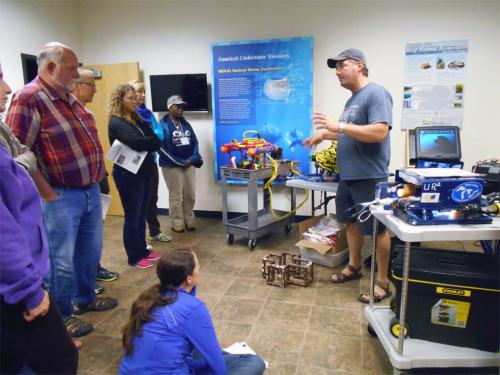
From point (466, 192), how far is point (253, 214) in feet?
6.95

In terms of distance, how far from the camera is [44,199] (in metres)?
1.85

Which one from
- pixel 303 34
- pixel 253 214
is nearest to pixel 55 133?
pixel 253 214

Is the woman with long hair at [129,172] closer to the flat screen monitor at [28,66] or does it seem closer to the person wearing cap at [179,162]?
the person wearing cap at [179,162]

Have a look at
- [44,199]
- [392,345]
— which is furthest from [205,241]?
[392,345]

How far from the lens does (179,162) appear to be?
13.1ft

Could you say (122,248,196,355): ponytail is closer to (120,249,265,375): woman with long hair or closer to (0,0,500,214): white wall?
(120,249,265,375): woman with long hair

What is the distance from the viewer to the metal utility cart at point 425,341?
4.82 ft

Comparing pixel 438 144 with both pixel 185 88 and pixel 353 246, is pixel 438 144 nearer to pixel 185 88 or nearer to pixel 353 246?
pixel 353 246

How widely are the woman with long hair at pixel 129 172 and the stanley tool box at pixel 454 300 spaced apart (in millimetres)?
1956

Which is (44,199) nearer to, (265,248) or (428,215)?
(428,215)

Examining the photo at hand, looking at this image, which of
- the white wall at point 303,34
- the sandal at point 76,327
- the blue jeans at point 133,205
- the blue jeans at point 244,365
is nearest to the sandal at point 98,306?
the sandal at point 76,327

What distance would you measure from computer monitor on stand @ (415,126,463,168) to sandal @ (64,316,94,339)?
2.72 meters

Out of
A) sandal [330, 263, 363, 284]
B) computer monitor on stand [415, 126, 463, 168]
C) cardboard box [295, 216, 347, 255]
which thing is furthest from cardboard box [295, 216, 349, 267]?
computer monitor on stand [415, 126, 463, 168]

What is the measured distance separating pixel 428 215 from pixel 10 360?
1.53 m
